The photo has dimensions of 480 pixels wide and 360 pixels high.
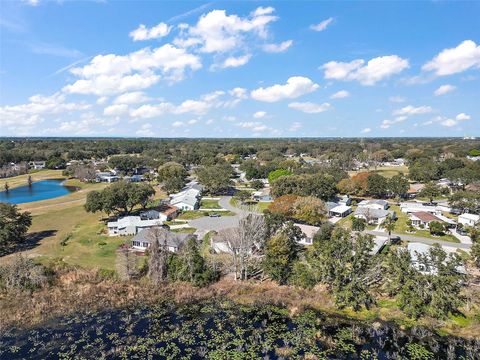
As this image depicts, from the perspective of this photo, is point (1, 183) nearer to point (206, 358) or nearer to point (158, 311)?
point (158, 311)

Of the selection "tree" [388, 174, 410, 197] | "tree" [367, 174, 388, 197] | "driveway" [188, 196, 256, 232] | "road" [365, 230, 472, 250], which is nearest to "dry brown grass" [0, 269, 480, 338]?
"road" [365, 230, 472, 250]

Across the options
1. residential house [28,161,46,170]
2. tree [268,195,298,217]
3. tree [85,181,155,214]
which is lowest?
tree [268,195,298,217]

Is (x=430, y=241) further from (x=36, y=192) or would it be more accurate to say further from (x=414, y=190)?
(x=36, y=192)

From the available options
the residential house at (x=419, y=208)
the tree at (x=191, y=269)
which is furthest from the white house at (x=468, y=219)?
the tree at (x=191, y=269)

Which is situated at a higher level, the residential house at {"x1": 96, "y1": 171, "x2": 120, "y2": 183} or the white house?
the residential house at {"x1": 96, "y1": 171, "x2": 120, "y2": 183}

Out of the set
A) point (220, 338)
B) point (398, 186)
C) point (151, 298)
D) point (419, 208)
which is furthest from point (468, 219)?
point (151, 298)

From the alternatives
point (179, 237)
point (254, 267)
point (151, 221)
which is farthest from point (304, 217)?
point (151, 221)

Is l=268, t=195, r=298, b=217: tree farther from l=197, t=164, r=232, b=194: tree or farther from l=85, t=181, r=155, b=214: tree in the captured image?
l=197, t=164, r=232, b=194: tree

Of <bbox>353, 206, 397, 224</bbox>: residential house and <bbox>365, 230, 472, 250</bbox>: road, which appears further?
<bbox>353, 206, 397, 224</bbox>: residential house
